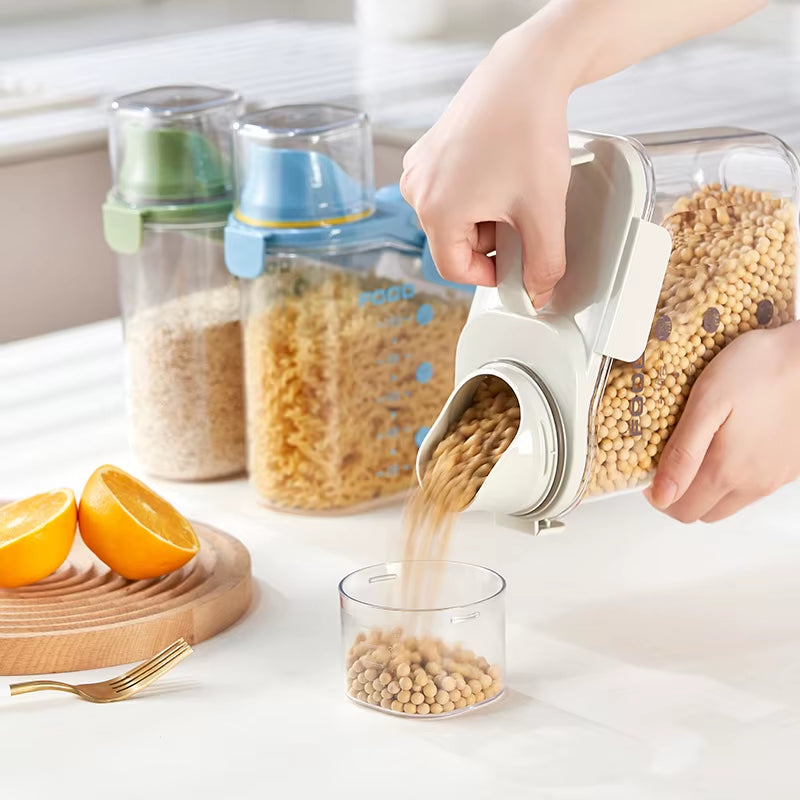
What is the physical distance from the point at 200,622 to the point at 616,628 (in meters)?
0.27

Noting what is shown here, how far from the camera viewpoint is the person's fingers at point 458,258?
76 centimetres

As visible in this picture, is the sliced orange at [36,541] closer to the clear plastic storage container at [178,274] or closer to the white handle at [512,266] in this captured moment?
the clear plastic storage container at [178,274]

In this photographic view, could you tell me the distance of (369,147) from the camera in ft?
3.67

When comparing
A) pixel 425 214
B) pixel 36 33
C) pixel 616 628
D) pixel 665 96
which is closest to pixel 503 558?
pixel 616 628

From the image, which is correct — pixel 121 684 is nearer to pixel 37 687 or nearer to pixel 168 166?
pixel 37 687

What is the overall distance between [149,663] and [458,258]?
0.30 m

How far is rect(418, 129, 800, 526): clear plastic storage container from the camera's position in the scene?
29.9 inches

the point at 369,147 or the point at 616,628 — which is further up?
the point at 369,147

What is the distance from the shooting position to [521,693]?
81cm

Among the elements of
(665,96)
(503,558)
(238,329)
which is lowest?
(503,558)

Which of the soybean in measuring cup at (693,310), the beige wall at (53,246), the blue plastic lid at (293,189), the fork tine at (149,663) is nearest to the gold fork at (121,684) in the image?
the fork tine at (149,663)

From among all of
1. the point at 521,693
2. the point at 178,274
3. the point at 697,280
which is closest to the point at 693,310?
the point at 697,280

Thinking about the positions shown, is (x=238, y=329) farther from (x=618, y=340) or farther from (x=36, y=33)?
(x=36, y=33)

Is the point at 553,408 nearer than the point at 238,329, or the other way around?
the point at 553,408
